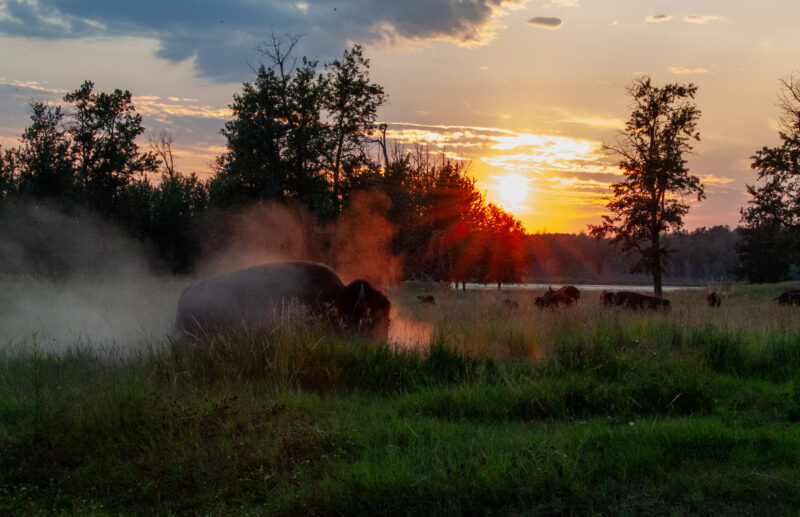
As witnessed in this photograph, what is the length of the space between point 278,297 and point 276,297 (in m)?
0.04

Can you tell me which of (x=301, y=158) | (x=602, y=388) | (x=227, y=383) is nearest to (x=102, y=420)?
(x=227, y=383)

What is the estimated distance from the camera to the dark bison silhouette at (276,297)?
10.2m

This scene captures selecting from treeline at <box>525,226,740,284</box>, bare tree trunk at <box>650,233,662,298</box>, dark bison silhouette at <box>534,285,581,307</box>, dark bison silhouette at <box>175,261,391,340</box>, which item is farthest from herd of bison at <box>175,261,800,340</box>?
treeline at <box>525,226,740,284</box>

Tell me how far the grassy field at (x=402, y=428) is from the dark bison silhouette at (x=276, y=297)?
174cm

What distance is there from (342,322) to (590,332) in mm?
4318

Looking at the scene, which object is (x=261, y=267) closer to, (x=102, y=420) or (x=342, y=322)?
(x=342, y=322)

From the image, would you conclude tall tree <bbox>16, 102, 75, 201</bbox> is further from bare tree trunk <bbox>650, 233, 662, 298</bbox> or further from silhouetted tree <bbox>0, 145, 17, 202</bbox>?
bare tree trunk <bbox>650, 233, 662, 298</bbox>

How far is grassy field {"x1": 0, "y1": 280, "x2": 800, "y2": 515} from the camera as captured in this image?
4176 millimetres

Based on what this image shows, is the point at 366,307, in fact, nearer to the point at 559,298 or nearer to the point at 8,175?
the point at 559,298

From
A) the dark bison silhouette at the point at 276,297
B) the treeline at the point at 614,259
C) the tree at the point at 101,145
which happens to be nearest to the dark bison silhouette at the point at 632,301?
the dark bison silhouette at the point at 276,297

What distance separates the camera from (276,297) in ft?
34.1

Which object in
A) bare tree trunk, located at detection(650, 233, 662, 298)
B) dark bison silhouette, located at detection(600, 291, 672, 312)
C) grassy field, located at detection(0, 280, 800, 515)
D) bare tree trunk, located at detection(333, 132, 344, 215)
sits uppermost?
bare tree trunk, located at detection(333, 132, 344, 215)

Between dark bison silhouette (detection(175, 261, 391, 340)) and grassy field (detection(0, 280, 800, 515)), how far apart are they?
1736mm

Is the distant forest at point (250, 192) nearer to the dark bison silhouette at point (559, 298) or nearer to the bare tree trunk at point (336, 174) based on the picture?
the bare tree trunk at point (336, 174)
